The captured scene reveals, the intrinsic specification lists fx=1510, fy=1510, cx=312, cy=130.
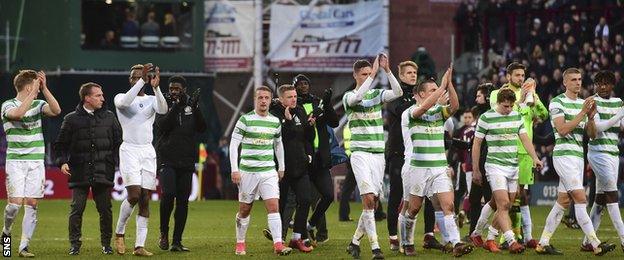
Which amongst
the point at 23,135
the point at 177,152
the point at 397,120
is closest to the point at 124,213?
the point at 177,152

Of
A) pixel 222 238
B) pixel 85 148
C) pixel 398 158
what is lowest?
pixel 222 238

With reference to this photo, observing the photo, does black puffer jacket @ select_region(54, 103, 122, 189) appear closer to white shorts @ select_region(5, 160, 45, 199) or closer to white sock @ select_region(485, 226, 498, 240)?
white shorts @ select_region(5, 160, 45, 199)

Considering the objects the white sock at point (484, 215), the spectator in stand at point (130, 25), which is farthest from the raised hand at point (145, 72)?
the spectator in stand at point (130, 25)

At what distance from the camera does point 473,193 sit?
842 inches

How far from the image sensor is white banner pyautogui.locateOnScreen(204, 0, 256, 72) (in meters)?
42.0

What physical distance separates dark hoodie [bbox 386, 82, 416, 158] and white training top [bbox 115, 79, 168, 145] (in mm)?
3108

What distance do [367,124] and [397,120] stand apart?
1.37 m

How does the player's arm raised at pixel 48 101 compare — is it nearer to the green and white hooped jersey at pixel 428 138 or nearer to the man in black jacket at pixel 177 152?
the man in black jacket at pixel 177 152

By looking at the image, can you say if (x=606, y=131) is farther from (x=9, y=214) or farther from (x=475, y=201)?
(x=9, y=214)

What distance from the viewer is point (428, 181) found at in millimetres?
18875

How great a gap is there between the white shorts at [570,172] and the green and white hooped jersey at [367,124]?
2.41 metres

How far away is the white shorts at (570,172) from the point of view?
19406mm

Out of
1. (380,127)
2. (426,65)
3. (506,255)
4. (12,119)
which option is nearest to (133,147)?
(12,119)

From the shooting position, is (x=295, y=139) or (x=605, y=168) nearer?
(x=605, y=168)
